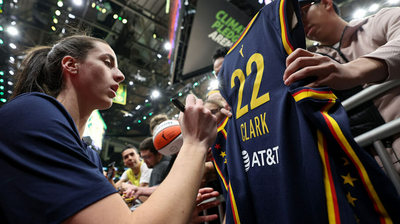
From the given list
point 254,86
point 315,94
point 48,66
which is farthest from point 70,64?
point 315,94

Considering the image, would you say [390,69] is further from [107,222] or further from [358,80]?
[107,222]

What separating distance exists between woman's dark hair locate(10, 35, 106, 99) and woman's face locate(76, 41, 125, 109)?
0.20 feet

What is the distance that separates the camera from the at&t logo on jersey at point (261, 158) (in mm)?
828

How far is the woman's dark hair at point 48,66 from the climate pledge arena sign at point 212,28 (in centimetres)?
343

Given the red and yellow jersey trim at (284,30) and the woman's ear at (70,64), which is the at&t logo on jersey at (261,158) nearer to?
the red and yellow jersey trim at (284,30)

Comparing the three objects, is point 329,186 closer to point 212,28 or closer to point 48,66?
point 48,66

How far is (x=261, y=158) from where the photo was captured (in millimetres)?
889

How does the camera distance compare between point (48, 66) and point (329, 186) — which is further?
point (48, 66)

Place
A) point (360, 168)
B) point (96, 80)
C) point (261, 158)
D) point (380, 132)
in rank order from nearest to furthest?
point (360, 168), point (380, 132), point (261, 158), point (96, 80)

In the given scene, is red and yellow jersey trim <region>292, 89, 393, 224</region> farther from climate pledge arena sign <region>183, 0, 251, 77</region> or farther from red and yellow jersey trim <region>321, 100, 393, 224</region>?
climate pledge arena sign <region>183, 0, 251, 77</region>

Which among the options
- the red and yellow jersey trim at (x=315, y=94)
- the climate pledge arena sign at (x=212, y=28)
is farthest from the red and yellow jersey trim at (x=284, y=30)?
the climate pledge arena sign at (x=212, y=28)

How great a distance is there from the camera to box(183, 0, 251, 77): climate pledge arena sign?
4.14m

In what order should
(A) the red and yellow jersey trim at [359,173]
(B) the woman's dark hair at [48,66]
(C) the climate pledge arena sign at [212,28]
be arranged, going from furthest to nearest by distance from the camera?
(C) the climate pledge arena sign at [212,28] < (B) the woman's dark hair at [48,66] < (A) the red and yellow jersey trim at [359,173]

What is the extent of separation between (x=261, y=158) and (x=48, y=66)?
3.96 ft
